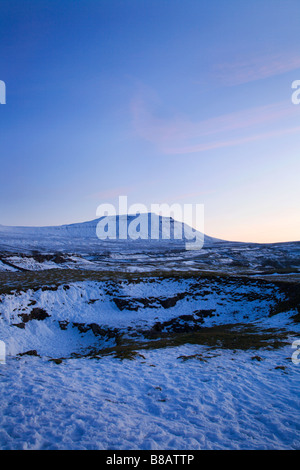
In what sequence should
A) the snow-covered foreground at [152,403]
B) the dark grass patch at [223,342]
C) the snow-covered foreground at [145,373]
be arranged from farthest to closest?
the dark grass patch at [223,342] → the snow-covered foreground at [145,373] → the snow-covered foreground at [152,403]

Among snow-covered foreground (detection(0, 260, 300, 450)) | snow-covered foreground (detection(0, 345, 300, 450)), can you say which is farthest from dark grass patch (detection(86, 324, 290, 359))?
snow-covered foreground (detection(0, 345, 300, 450))

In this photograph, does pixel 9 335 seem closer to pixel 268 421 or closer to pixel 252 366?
pixel 252 366

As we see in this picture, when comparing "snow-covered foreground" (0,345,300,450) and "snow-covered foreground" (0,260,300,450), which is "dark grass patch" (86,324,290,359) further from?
"snow-covered foreground" (0,345,300,450)

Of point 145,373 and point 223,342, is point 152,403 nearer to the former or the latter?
point 145,373

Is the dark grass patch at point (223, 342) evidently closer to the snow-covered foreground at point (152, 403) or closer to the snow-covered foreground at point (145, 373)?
the snow-covered foreground at point (145, 373)

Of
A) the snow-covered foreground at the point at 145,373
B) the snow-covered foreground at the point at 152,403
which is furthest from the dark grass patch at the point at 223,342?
the snow-covered foreground at the point at 152,403

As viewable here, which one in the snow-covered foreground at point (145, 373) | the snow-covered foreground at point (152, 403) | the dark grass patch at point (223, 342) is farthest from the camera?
the dark grass patch at point (223, 342)

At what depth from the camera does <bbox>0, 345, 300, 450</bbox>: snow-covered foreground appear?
24.5 ft

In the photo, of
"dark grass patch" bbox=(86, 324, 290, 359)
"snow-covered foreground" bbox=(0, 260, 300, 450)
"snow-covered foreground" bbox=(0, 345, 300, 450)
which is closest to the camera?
"snow-covered foreground" bbox=(0, 345, 300, 450)

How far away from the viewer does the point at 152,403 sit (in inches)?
382

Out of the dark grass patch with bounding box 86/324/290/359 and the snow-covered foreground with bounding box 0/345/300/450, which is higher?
the snow-covered foreground with bounding box 0/345/300/450

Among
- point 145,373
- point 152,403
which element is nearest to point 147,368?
point 145,373

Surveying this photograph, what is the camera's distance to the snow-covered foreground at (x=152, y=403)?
7.48 m

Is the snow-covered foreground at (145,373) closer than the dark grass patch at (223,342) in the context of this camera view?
Result: Yes
